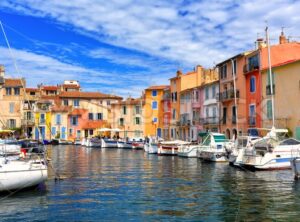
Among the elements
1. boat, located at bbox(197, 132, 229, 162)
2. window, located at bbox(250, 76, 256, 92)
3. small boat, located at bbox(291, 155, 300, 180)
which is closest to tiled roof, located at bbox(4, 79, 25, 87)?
window, located at bbox(250, 76, 256, 92)

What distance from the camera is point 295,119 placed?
40781 mm

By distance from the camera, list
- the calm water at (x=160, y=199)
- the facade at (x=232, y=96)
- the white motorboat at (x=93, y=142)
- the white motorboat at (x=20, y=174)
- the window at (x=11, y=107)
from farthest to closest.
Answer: the window at (x=11, y=107) → the white motorboat at (x=93, y=142) → the facade at (x=232, y=96) → the white motorboat at (x=20, y=174) → the calm water at (x=160, y=199)

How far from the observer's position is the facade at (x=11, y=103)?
3307 inches

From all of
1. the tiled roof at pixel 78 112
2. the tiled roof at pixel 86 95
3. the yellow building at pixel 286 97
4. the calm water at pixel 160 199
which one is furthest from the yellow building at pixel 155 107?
the calm water at pixel 160 199

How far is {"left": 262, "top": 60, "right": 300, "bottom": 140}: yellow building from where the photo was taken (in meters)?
40.6

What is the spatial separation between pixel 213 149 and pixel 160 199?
22002 millimetres

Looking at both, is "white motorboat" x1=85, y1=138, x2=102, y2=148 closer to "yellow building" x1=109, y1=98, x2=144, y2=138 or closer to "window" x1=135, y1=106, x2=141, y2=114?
"yellow building" x1=109, y1=98, x2=144, y2=138

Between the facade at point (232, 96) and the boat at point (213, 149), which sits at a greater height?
the facade at point (232, 96)

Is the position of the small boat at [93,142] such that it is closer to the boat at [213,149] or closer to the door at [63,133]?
the door at [63,133]

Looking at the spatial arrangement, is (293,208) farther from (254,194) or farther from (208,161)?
(208,161)

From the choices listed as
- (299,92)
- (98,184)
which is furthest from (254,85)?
(98,184)

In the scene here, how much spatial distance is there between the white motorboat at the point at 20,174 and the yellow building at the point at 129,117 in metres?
63.0

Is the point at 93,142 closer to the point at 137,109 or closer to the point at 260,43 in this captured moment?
the point at 137,109

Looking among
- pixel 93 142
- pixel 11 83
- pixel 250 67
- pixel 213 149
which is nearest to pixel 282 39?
pixel 250 67
